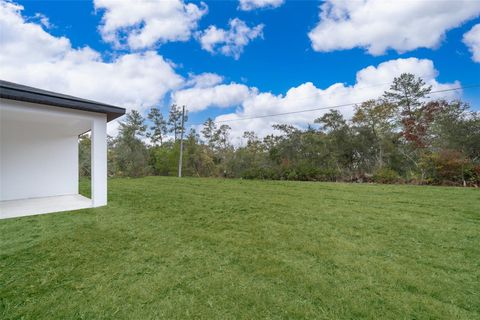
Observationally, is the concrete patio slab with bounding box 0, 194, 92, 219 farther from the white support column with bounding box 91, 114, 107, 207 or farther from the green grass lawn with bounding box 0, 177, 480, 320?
the green grass lawn with bounding box 0, 177, 480, 320

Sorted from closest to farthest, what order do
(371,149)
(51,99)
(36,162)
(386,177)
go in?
(51,99)
(36,162)
(386,177)
(371,149)

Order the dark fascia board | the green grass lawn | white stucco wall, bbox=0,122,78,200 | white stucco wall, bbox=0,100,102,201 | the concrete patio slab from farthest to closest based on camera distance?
white stucco wall, bbox=0,122,78,200 → white stucco wall, bbox=0,100,102,201 → the concrete patio slab → the dark fascia board → the green grass lawn

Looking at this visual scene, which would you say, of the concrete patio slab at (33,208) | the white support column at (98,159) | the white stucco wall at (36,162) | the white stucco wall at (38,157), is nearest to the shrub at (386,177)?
the white support column at (98,159)

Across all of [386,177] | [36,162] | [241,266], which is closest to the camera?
[241,266]

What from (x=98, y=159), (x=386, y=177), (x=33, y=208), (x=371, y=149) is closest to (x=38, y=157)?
(x=33, y=208)

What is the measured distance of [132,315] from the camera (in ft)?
5.59

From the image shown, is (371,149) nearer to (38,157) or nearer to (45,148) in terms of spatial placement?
(45,148)

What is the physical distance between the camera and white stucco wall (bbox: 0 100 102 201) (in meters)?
6.14

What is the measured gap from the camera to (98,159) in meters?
5.12

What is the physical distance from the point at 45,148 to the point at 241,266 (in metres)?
7.58

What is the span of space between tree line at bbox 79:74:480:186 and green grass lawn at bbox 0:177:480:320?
234 inches

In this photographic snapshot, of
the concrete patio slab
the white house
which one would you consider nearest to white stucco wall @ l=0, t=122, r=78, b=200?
the white house

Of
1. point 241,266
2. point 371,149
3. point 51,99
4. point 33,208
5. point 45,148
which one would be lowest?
point 241,266

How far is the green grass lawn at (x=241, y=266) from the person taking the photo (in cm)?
179
